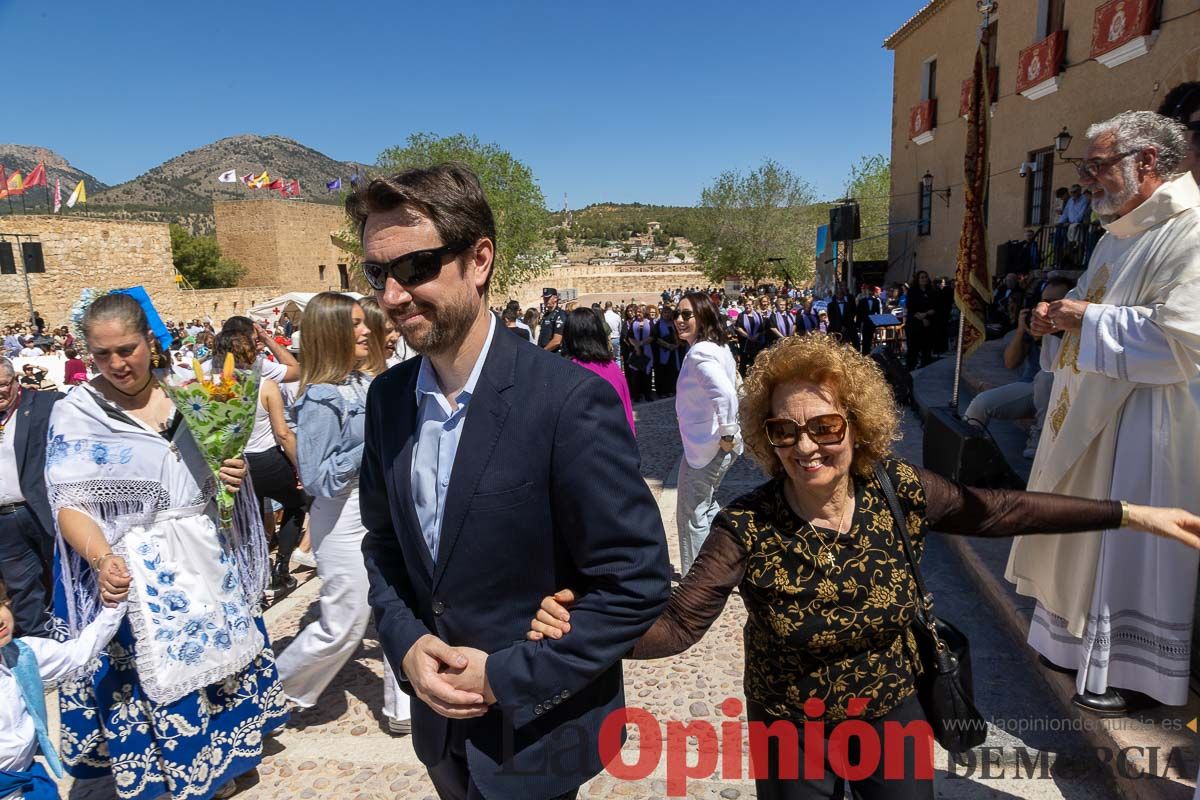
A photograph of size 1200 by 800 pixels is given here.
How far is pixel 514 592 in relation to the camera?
62.7 inches

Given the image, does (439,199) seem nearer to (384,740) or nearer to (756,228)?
(384,740)

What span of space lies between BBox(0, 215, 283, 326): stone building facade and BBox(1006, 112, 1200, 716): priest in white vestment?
111ft

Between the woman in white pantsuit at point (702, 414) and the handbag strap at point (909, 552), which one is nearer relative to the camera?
the handbag strap at point (909, 552)

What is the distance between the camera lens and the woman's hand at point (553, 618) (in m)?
1.49

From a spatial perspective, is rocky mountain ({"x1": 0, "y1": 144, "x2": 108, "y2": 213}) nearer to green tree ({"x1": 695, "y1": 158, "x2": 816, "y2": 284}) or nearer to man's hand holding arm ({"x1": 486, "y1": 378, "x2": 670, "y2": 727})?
green tree ({"x1": 695, "y1": 158, "x2": 816, "y2": 284})

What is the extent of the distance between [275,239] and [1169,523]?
48.9m

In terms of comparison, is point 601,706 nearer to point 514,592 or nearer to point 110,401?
point 514,592

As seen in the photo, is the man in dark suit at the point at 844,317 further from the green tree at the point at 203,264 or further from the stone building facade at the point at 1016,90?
Result: the green tree at the point at 203,264

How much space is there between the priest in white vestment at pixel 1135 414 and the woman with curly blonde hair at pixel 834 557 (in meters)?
0.86

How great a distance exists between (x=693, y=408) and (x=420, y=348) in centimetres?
291

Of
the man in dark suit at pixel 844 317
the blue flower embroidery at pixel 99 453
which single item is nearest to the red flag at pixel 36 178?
the man in dark suit at pixel 844 317

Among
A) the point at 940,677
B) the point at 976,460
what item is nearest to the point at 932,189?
the point at 976,460

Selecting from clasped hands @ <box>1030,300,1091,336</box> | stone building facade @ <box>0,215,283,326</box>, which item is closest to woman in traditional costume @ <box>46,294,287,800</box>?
clasped hands @ <box>1030,300,1091,336</box>

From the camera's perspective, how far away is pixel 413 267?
1580 mm
